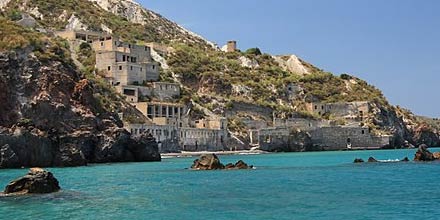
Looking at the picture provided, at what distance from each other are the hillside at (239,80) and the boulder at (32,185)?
81.2 meters

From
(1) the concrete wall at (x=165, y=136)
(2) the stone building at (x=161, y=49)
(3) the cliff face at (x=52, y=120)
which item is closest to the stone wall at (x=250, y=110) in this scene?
(1) the concrete wall at (x=165, y=136)

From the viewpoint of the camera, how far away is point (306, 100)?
6083 inches

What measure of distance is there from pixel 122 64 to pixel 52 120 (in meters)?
42.2

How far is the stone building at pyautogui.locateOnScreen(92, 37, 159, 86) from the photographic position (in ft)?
386

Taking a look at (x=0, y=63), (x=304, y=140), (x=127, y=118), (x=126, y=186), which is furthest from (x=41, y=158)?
(x=304, y=140)

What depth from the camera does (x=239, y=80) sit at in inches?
6004

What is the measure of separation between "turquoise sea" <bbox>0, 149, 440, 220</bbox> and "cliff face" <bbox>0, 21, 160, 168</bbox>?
11.5 metres

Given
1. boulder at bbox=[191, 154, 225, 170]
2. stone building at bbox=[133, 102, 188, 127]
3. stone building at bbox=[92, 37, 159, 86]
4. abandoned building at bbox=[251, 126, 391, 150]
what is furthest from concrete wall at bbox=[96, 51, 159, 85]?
boulder at bbox=[191, 154, 225, 170]

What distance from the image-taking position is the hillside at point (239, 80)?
13650 cm

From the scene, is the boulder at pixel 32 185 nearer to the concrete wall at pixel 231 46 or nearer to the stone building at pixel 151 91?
the stone building at pixel 151 91

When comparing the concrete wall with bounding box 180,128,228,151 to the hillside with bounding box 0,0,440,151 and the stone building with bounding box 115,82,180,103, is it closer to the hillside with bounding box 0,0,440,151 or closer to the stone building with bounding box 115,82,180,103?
the hillside with bounding box 0,0,440,151

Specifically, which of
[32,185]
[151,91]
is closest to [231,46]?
[151,91]

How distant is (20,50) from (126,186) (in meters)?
39.0

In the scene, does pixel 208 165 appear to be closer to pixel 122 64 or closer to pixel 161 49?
pixel 122 64
